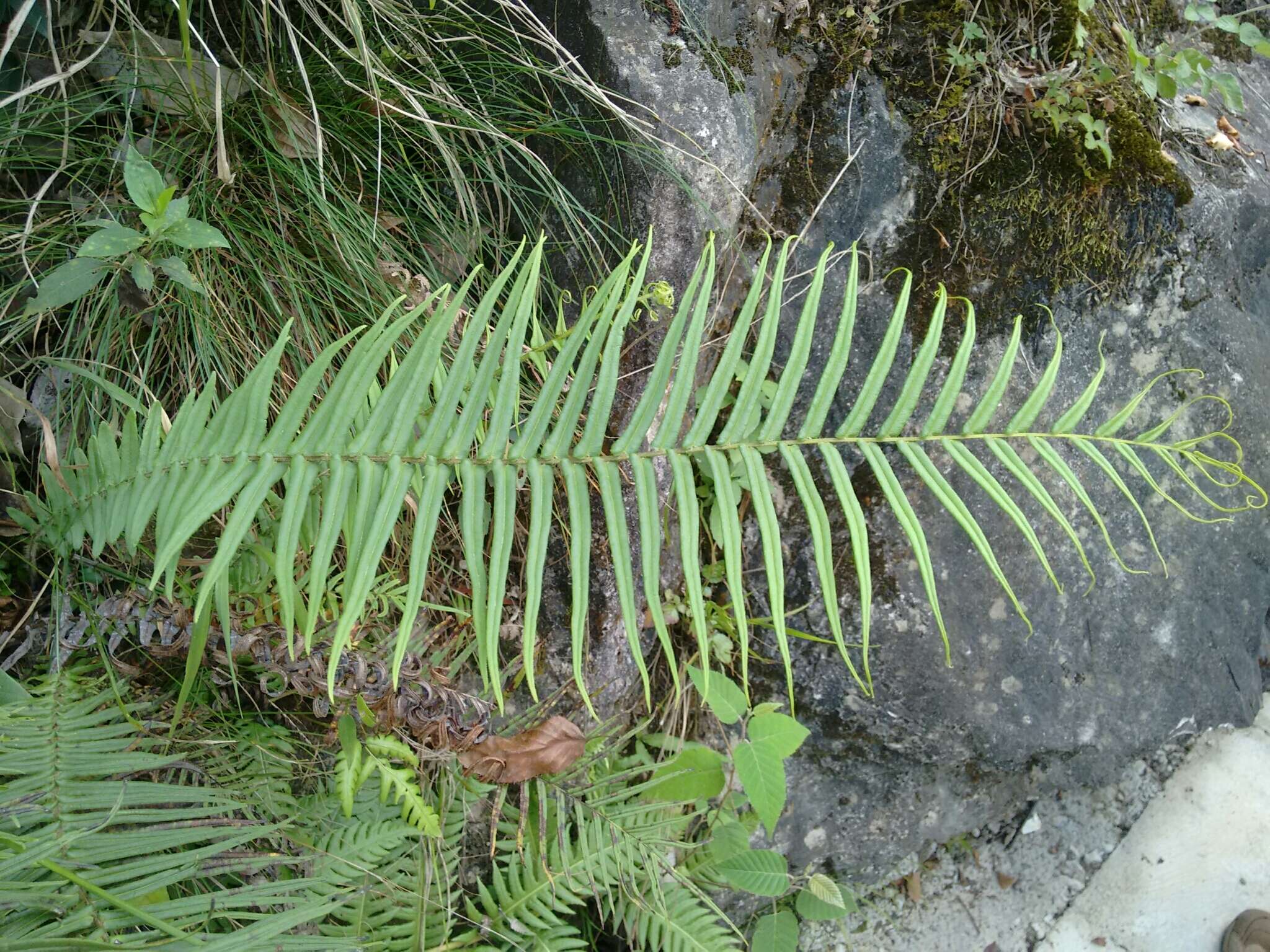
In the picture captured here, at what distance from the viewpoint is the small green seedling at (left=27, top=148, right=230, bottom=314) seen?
1566 mm

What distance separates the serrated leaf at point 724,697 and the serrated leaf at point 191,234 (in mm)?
1302

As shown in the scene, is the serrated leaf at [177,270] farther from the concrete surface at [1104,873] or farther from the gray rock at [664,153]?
the concrete surface at [1104,873]

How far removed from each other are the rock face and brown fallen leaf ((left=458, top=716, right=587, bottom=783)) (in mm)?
600

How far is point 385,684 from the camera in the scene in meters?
1.74

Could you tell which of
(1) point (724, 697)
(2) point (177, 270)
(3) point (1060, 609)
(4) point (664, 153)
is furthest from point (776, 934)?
(2) point (177, 270)

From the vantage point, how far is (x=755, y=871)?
7.41ft

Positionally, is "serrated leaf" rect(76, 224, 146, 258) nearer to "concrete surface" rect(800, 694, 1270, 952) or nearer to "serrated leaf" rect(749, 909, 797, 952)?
"serrated leaf" rect(749, 909, 797, 952)

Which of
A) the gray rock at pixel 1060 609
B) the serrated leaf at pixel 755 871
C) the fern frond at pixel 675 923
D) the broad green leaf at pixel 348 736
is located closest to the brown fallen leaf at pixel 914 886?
the gray rock at pixel 1060 609

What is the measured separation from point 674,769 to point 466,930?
575 mm

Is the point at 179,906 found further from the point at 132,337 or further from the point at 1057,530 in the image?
the point at 1057,530

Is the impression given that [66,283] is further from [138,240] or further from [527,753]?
[527,753]

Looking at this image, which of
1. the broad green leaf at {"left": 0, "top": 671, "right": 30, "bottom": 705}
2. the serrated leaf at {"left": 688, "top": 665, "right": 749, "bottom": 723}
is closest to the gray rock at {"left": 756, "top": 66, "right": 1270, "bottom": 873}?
the serrated leaf at {"left": 688, "top": 665, "right": 749, "bottom": 723}

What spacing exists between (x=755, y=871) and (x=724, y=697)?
46 centimetres

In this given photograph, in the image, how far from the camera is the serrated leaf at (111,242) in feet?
5.16
